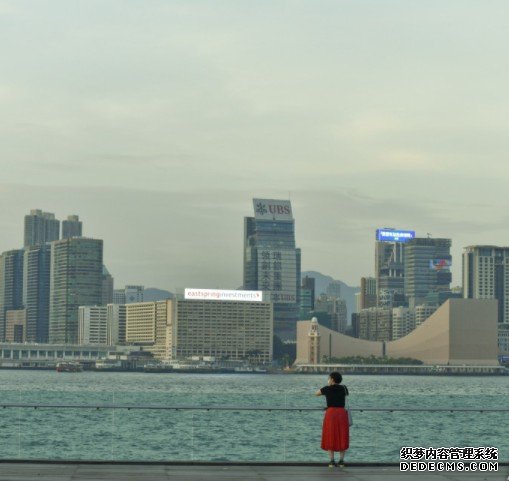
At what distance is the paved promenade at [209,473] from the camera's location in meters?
25.1

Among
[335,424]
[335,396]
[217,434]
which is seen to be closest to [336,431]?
[335,424]

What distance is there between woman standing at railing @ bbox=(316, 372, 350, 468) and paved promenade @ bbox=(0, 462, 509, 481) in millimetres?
460

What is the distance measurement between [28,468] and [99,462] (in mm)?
1828

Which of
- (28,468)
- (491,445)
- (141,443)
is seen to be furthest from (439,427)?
(28,468)

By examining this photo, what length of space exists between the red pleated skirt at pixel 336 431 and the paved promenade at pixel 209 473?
513 millimetres

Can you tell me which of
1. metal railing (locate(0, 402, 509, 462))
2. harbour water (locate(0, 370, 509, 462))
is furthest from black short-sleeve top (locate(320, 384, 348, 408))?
harbour water (locate(0, 370, 509, 462))

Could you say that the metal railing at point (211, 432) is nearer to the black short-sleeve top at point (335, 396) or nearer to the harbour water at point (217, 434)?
the harbour water at point (217, 434)

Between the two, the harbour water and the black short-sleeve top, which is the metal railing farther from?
the black short-sleeve top

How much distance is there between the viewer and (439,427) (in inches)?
1226

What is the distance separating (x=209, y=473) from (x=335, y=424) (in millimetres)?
3228

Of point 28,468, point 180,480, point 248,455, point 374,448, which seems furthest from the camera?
point 248,455

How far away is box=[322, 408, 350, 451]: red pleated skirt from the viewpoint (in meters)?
27.9

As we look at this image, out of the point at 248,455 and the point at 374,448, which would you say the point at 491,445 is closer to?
the point at 374,448

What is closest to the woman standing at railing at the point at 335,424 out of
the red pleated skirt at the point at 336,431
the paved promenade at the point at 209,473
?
the red pleated skirt at the point at 336,431
